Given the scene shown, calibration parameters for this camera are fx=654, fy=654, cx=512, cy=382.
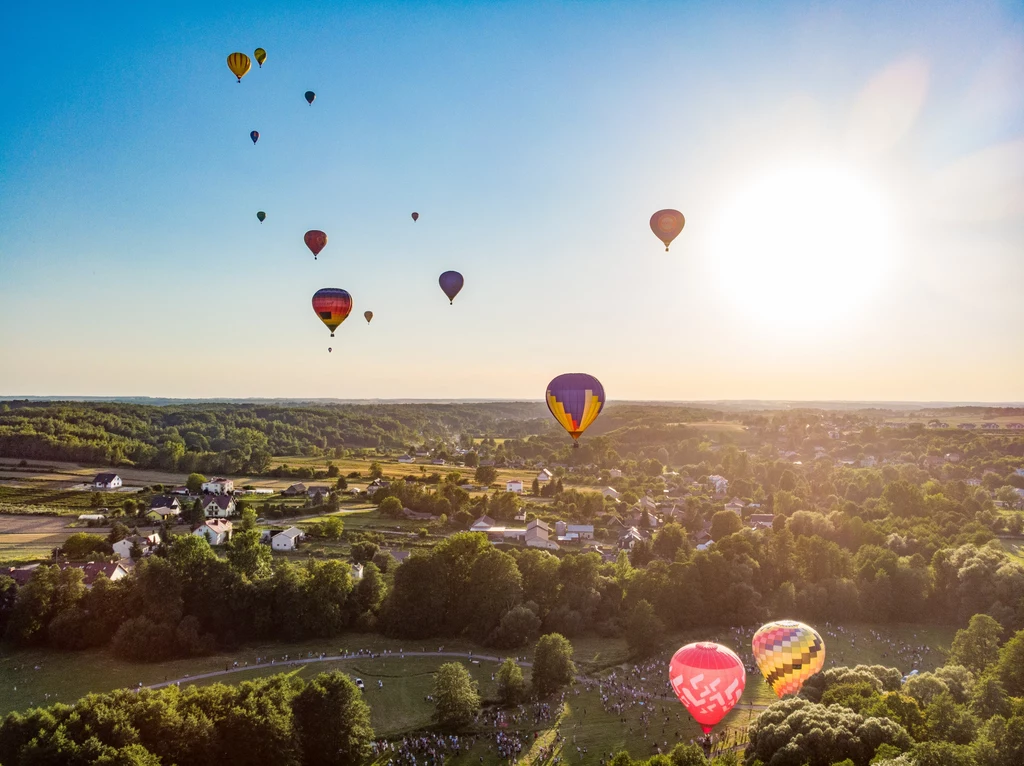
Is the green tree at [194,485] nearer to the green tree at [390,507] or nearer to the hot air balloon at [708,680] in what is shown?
the green tree at [390,507]

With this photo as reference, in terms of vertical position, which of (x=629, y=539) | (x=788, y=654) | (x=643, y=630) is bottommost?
(x=643, y=630)

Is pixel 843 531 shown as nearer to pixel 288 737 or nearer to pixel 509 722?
pixel 509 722

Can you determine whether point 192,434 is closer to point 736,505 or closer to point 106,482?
point 106,482

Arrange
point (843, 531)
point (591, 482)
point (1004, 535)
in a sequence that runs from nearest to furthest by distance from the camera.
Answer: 1. point (843, 531)
2. point (1004, 535)
3. point (591, 482)

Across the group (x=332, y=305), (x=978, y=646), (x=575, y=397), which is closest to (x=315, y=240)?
(x=332, y=305)

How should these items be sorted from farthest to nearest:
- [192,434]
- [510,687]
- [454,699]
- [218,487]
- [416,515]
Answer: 1. [192,434]
2. [218,487]
3. [416,515]
4. [510,687]
5. [454,699]

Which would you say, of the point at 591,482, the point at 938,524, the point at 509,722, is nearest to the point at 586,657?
the point at 509,722
